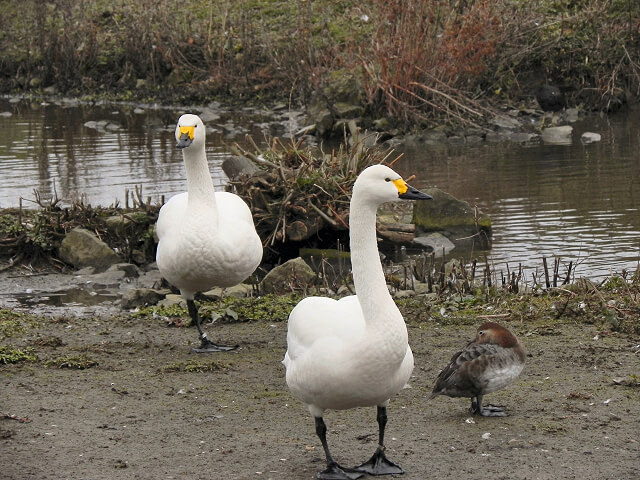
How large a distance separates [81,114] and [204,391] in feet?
65.6

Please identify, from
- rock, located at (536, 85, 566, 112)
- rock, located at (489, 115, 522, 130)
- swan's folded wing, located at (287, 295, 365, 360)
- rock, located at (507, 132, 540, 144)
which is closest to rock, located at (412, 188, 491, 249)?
swan's folded wing, located at (287, 295, 365, 360)

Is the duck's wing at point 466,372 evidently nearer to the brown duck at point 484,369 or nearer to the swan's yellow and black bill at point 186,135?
the brown duck at point 484,369

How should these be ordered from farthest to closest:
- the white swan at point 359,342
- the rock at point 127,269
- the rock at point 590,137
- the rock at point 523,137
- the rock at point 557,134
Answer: the rock at point 523,137 < the rock at point 557,134 < the rock at point 590,137 < the rock at point 127,269 < the white swan at point 359,342

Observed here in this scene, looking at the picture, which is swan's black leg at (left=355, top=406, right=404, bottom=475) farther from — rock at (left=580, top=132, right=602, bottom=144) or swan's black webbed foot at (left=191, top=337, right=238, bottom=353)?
rock at (left=580, top=132, right=602, bottom=144)

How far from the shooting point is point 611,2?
23.6 m

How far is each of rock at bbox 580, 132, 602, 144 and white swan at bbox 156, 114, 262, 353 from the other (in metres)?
12.0

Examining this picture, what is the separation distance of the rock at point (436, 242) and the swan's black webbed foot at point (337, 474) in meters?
6.59

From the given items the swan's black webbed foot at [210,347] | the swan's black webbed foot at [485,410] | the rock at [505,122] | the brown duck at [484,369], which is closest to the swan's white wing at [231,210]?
the swan's black webbed foot at [210,347]

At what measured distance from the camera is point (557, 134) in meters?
19.8

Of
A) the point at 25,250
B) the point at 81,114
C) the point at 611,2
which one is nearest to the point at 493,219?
the point at 25,250

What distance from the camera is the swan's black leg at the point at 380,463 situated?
511 centimetres

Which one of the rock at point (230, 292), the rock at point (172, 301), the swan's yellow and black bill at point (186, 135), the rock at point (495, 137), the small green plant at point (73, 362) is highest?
the swan's yellow and black bill at point (186, 135)

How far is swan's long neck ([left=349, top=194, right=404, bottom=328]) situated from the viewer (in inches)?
196

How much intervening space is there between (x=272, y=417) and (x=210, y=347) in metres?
1.76
